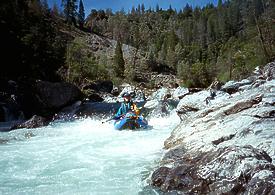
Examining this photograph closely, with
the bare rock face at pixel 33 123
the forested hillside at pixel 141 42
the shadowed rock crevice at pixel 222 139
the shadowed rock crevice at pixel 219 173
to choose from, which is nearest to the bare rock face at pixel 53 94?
the forested hillside at pixel 141 42

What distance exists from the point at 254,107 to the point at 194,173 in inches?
141

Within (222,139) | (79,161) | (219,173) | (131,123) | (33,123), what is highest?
(33,123)

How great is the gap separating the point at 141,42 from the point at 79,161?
8333 centimetres

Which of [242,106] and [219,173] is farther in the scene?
[242,106]

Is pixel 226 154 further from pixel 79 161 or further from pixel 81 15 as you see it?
pixel 81 15

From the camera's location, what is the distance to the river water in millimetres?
6789

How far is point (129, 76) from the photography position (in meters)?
55.0

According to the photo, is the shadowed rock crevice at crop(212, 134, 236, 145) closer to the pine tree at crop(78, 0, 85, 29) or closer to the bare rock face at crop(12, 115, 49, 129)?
the bare rock face at crop(12, 115, 49, 129)

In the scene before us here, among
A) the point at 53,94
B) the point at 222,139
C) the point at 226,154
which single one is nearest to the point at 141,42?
the point at 53,94

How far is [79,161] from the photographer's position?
8867 millimetres

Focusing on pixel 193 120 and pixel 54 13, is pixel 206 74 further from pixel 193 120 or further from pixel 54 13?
pixel 54 13

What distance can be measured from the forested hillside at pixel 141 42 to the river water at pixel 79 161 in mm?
12219

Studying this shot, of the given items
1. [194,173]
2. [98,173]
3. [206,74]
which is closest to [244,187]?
[194,173]

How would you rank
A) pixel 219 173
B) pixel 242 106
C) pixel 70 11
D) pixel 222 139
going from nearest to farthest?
pixel 219 173 < pixel 222 139 < pixel 242 106 < pixel 70 11
